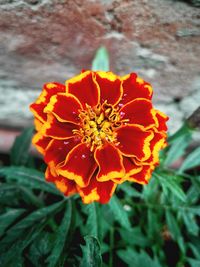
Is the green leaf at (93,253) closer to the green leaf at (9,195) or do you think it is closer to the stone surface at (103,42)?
the green leaf at (9,195)

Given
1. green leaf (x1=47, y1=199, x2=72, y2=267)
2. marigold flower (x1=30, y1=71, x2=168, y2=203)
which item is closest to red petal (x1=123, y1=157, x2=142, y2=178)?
marigold flower (x1=30, y1=71, x2=168, y2=203)

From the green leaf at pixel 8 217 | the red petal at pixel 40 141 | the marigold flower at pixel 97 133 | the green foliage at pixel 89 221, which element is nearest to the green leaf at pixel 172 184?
the green foliage at pixel 89 221

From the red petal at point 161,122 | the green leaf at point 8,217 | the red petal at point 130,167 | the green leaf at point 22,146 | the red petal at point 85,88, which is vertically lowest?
the green leaf at point 8,217

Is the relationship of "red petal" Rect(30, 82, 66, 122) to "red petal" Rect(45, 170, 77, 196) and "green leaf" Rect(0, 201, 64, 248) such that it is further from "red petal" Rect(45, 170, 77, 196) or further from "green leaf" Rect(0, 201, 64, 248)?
"green leaf" Rect(0, 201, 64, 248)

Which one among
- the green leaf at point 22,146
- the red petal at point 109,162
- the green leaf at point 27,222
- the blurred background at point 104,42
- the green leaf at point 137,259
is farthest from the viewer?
the green leaf at point 22,146

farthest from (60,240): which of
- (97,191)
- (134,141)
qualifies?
(134,141)

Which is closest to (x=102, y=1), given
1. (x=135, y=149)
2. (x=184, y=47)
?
(x=184, y=47)

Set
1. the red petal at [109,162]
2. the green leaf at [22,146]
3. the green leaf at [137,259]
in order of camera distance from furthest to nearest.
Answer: the green leaf at [22,146]
the green leaf at [137,259]
the red petal at [109,162]
